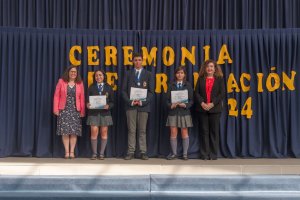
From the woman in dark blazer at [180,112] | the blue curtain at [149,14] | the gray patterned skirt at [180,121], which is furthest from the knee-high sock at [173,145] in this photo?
the blue curtain at [149,14]

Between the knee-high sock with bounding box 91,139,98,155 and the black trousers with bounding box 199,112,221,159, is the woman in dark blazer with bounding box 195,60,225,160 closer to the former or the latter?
the black trousers with bounding box 199,112,221,159

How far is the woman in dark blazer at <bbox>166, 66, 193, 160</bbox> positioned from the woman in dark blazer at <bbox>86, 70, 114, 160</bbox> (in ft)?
3.15

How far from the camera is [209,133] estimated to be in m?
7.77

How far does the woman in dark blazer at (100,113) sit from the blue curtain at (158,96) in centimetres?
44

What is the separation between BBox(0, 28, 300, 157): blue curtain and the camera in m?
8.05

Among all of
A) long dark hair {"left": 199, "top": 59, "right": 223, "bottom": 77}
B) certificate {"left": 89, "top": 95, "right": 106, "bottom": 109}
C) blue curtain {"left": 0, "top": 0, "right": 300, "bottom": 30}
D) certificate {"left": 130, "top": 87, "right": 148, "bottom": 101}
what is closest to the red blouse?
long dark hair {"left": 199, "top": 59, "right": 223, "bottom": 77}

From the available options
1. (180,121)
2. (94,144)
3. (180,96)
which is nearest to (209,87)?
(180,96)

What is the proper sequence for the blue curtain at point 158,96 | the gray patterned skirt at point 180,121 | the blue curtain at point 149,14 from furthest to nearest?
the blue curtain at point 149,14 → the blue curtain at point 158,96 → the gray patterned skirt at point 180,121

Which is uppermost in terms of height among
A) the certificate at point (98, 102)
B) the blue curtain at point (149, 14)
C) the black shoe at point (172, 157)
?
the blue curtain at point (149, 14)

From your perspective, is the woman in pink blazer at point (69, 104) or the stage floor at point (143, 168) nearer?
the stage floor at point (143, 168)

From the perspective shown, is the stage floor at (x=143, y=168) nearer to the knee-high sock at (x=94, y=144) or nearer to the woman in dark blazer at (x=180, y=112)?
the knee-high sock at (x=94, y=144)

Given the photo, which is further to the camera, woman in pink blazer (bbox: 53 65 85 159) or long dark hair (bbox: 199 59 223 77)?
long dark hair (bbox: 199 59 223 77)

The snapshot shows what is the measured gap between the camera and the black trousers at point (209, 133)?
767 centimetres

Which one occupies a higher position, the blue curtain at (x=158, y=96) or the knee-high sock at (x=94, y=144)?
the blue curtain at (x=158, y=96)
